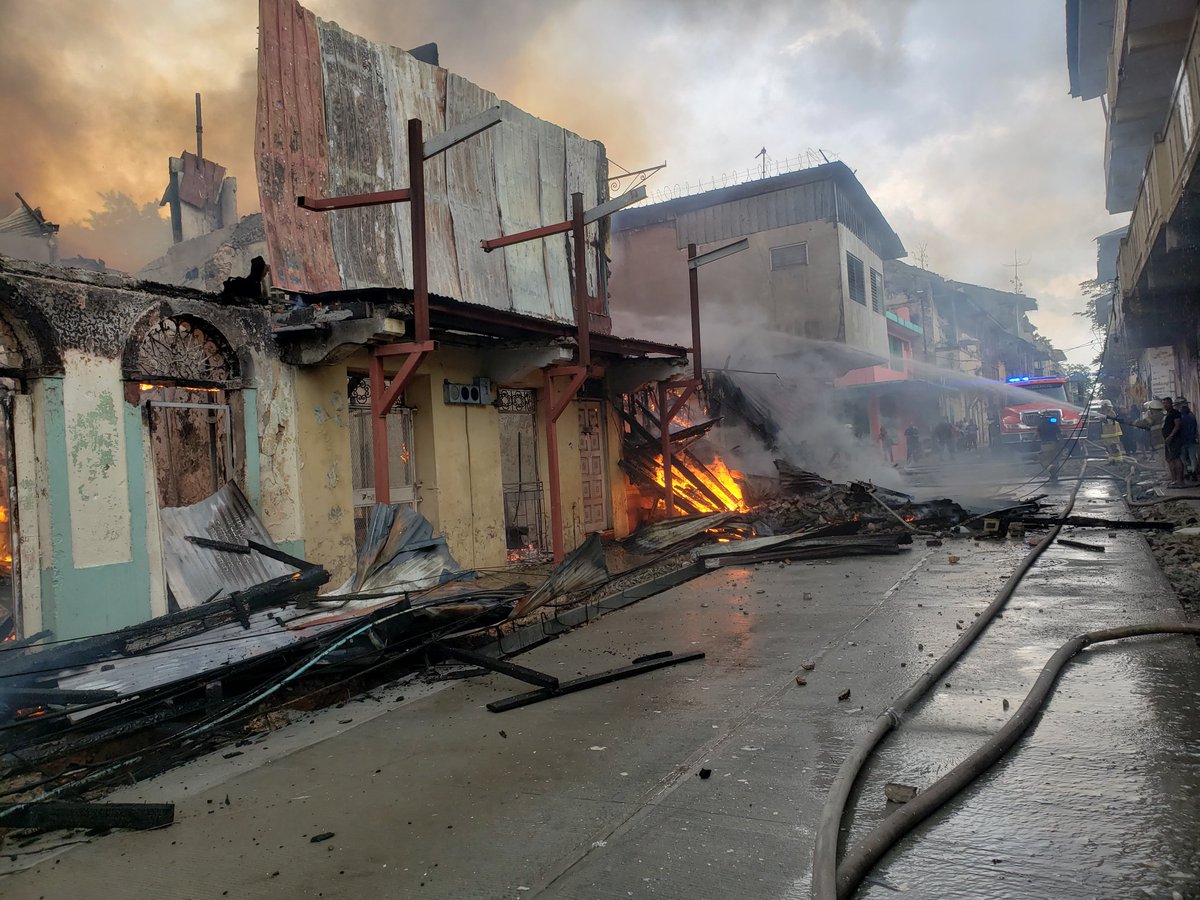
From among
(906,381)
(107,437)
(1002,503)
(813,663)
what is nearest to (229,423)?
(107,437)

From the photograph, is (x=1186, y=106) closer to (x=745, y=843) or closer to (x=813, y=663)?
(x=813, y=663)

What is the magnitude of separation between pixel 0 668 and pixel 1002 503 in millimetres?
15810

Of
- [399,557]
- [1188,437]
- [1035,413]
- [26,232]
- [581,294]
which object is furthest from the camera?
[1035,413]

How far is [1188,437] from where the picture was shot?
Answer: 53.8 feet

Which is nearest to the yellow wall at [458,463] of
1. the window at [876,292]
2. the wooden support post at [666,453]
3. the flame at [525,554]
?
the flame at [525,554]

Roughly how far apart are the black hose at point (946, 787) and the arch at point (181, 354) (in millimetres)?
7633

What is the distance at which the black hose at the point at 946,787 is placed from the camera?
278 centimetres

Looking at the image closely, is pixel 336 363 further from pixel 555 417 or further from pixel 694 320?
pixel 694 320

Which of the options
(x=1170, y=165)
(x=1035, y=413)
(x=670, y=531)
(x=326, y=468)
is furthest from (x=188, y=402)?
(x=1035, y=413)

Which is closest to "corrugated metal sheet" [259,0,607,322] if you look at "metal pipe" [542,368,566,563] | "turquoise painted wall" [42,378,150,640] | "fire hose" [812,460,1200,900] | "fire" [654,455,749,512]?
"metal pipe" [542,368,566,563]

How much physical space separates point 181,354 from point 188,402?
575 millimetres

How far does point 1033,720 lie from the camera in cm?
425

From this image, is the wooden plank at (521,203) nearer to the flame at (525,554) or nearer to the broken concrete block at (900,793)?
the flame at (525,554)

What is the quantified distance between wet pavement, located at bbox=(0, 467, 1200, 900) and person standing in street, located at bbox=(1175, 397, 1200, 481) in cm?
1236
